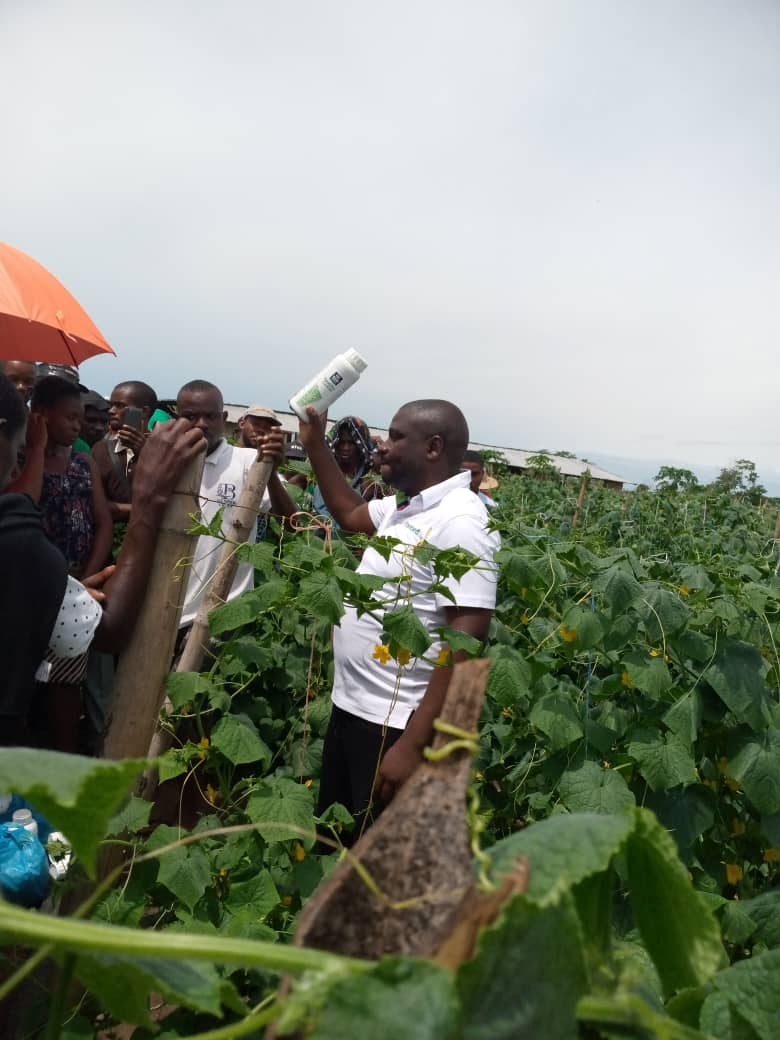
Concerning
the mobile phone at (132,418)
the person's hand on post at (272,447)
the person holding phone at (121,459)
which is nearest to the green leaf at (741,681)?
the person's hand on post at (272,447)

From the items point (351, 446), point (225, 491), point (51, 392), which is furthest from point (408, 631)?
point (351, 446)

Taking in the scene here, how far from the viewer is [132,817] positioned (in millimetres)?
1742

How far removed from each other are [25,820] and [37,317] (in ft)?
10.9

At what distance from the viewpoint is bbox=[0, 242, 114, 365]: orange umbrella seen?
4.15 m

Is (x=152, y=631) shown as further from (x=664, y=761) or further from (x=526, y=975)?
(x=526, y=975)

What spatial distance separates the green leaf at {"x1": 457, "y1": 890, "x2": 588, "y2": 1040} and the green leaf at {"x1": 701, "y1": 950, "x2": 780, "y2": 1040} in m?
0.24

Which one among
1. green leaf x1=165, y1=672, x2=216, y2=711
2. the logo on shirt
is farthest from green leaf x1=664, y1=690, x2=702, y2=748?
the logo on shirt

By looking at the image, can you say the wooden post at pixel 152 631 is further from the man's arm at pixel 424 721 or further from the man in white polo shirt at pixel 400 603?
the man's arm at pixel 424 721

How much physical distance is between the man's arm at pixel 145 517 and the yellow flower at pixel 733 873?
1.72 m

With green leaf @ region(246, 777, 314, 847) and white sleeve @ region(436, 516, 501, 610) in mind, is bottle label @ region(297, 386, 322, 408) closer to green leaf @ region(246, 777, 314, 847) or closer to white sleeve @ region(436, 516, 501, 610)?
white sleeve @ region(436, 516, 501, 610)

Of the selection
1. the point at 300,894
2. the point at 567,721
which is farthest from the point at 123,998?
the point at 567,721

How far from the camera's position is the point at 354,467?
5559mm

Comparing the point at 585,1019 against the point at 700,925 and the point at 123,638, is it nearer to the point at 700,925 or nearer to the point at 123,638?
the point at 700,925

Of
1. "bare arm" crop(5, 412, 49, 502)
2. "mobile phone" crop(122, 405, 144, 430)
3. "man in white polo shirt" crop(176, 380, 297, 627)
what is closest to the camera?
"bare arm" crop(5, 412, 49, 502)
